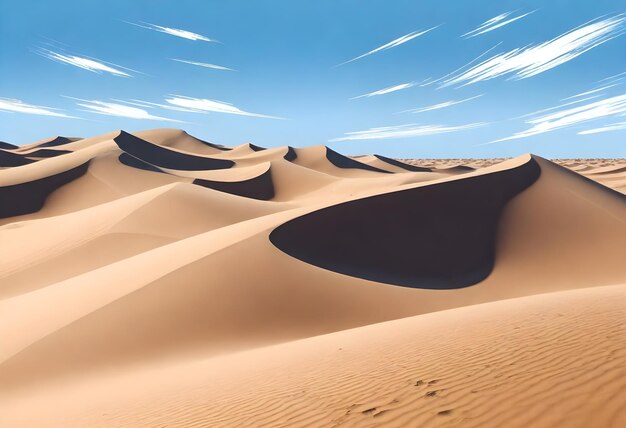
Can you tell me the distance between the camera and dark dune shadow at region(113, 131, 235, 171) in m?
63.0

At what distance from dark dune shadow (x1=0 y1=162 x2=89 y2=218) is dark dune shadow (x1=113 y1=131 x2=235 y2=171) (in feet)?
76.8

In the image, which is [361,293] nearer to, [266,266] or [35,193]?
[266,266]

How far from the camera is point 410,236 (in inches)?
725

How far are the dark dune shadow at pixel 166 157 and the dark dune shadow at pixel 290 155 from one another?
30.8 ft

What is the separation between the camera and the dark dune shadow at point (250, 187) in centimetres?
4352

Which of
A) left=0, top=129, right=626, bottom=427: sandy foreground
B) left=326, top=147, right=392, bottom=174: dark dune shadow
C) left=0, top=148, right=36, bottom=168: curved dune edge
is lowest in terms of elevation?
left=0, top=129, right=626, bottom=427: sandy foreground

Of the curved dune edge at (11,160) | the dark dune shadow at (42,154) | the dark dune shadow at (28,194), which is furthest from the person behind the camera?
the dark dune shadow at (42,154)

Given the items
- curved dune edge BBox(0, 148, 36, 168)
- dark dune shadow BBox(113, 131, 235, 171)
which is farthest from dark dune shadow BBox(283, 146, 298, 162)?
curved dune edge BBox(0, 148, 36, 168)

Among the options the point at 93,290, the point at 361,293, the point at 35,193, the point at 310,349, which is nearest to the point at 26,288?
the point at 93,290

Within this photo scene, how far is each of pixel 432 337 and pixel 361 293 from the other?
A: 5649 millimetres

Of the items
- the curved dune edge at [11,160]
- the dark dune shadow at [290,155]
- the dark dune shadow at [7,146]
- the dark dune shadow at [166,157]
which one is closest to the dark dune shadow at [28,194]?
the curved dune edge at [11,160]

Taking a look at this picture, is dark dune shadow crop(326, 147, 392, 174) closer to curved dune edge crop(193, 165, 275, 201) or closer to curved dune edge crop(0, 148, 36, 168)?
curved dune edge crop(193, 165, 275, 201)

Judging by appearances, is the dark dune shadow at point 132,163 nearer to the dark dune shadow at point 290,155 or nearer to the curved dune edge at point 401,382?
the dark dune shadow at point 290,155

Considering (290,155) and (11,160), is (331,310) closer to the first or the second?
(11,160)
